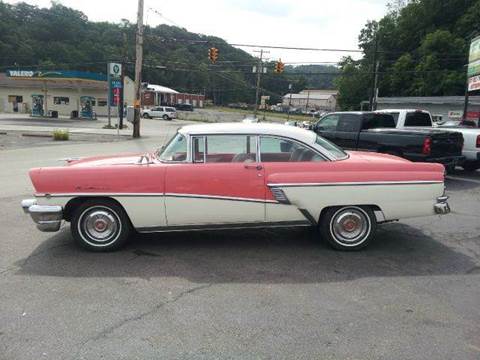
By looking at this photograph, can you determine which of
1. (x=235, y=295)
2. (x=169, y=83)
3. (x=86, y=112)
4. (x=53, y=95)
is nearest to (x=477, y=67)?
(x=235, y=295)

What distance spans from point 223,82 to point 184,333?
140 meters

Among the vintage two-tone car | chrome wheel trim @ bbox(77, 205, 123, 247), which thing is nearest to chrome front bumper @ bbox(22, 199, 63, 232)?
the vintage two-tone car

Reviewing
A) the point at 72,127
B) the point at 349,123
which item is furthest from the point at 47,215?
the point at 72,127

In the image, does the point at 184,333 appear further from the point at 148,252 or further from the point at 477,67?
the point at 477,67

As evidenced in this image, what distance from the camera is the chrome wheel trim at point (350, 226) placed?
221 inches

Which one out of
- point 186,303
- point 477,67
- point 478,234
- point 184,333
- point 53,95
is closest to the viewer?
point 184,333

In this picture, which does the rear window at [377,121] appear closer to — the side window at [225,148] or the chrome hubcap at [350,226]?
the chrome hubcap at [350,226]

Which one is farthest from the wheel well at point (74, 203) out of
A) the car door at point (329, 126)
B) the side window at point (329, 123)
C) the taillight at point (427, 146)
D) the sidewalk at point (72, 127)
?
the sidewalk at point (72, 127)

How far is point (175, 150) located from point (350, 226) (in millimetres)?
2317

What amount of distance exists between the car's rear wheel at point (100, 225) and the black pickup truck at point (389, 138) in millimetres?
7152

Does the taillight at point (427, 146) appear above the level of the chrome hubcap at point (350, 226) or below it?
above

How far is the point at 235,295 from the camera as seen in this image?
14.2ft

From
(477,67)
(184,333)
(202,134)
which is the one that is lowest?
(184,333)

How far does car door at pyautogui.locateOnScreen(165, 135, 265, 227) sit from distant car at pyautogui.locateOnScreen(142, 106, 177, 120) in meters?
57.7
